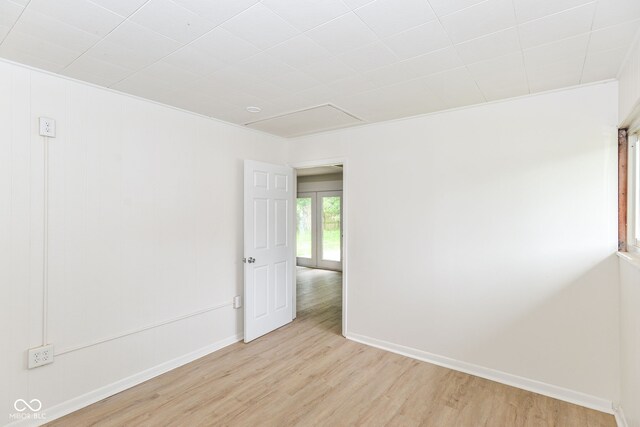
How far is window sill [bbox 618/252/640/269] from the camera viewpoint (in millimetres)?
1794

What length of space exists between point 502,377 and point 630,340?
3.38ft

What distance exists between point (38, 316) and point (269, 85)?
7.49ft

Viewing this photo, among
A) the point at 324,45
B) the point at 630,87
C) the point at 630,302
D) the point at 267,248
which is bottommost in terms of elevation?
the point at 630,302

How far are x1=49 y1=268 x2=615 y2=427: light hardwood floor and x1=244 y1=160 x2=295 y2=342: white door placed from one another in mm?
478

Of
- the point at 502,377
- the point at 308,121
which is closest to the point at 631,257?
the point at 502,377

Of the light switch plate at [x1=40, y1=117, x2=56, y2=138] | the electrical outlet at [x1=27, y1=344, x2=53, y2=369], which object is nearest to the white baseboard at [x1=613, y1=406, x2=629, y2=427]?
the electrical outlet at [x1=27, y1=344, x2=53, y2=369]

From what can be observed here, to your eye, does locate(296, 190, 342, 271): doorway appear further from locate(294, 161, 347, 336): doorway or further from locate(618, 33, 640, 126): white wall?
locate(618, 33, 640, 126): white wall

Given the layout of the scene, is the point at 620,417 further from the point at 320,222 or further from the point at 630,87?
the point at 320,222

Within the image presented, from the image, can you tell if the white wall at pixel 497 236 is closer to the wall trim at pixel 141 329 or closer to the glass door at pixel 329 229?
the wall trim at pixel 141 329

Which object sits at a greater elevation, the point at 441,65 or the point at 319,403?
the point at 441,65

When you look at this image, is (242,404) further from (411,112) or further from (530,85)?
(530,85)

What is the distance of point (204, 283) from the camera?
3.21 metres

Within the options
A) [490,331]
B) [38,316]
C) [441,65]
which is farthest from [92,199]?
[490,331]

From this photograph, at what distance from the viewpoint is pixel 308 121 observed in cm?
Answer: 339
